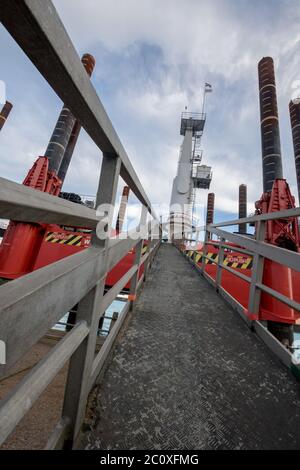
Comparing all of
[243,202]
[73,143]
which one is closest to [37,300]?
[73,143]

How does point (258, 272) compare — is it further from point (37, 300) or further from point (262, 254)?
point (37, 300)

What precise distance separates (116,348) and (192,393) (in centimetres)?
66

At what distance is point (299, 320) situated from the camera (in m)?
2.96

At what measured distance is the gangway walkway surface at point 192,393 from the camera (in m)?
1.06

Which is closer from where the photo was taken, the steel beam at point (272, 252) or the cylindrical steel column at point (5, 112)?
the steel beam at point (272, 252)

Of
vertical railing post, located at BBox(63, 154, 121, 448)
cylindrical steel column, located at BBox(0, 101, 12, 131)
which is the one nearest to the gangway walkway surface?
vertical railing post, located at BBox(63, 154, 121, 448)

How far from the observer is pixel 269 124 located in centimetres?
846

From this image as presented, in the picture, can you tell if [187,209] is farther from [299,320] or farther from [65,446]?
[65,446]

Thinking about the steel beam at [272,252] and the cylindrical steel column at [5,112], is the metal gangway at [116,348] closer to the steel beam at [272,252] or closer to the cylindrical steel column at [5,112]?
the steel beam at [272,252]

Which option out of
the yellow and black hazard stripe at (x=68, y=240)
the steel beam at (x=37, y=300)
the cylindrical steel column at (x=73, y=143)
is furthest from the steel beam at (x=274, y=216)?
the cylindrical steel column at (x=73, y=143)

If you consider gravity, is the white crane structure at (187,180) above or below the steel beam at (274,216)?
above

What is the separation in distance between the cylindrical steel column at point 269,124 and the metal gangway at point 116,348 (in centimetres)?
690

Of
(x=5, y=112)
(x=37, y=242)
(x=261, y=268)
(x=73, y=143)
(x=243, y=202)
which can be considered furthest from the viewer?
(x=243, y=202)

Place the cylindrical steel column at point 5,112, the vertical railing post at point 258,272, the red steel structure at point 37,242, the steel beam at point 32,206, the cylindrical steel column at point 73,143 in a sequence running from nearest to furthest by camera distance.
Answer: the steel beam at point 32,206 → the vertical railing post at point 258,272 → the red steel structure at point 37,242 → the cylindrical steel column at point 73,143 → the cylindrical steel column at point 5,112
